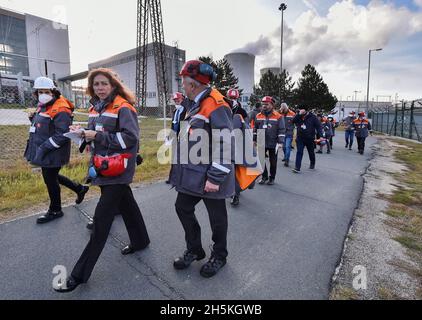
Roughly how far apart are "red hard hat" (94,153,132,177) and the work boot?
1.23 meters

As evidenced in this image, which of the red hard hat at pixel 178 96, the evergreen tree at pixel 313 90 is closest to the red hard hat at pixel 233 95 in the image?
the red hard hat at pixel 178 96

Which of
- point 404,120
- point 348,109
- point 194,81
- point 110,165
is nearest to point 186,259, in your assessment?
point 110,165

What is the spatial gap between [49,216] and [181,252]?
2079 millimetres

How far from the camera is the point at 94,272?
2.56m

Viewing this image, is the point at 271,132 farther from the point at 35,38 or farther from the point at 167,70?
the point at 35,38

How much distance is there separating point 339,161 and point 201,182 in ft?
28.4

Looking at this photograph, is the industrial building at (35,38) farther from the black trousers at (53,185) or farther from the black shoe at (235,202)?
the black shoe at (235,202)

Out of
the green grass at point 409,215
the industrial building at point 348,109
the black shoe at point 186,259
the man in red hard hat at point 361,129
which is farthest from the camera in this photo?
the industrial building at point 348,109

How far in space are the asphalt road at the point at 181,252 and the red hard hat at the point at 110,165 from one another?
3.39ft

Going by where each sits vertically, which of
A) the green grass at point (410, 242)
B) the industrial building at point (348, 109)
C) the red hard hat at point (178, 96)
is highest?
the industrial building at point (348, 109)

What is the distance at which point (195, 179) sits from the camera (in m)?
2.33

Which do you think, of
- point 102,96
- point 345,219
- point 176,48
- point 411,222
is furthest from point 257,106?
point 176,48

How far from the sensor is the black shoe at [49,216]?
3560 millimetres

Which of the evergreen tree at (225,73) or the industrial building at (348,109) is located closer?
the evergreen tree at (225,73)
